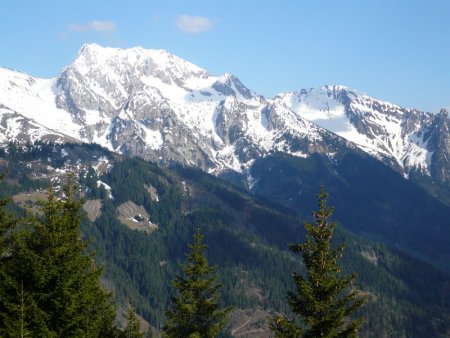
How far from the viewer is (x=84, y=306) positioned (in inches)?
1622

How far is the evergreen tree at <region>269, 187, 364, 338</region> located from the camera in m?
40.2

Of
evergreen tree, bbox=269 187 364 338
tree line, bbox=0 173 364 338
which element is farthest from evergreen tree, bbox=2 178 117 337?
evergreen tree, bbox=269 187 364 338

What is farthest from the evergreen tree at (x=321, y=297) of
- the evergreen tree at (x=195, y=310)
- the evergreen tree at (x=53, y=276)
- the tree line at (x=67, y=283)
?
the evergreen tree at (x=53, y=276)

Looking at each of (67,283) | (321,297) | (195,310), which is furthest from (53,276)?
(321,297)

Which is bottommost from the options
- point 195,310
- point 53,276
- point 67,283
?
point 195,310

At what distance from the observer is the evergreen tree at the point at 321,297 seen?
4019 centimetres

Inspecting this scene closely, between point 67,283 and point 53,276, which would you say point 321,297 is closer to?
point 67,283

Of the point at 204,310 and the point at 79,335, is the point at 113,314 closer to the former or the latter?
the point at 204,310

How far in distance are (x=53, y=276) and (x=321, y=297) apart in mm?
17351

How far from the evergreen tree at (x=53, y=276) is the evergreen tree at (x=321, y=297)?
518 inches

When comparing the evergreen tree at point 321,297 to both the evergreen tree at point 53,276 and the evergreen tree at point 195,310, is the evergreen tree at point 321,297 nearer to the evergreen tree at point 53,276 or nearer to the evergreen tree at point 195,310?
the evergreen tree at point 195,310

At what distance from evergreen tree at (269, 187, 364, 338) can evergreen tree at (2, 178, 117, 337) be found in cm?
1316

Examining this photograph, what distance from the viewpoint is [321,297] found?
1625 inches

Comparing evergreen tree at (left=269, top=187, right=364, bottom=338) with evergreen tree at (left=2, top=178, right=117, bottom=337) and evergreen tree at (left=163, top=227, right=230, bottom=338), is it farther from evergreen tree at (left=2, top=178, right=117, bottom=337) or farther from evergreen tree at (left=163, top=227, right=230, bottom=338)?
evergreen tree at (left=2, top=178, right=117, bottom=337)
